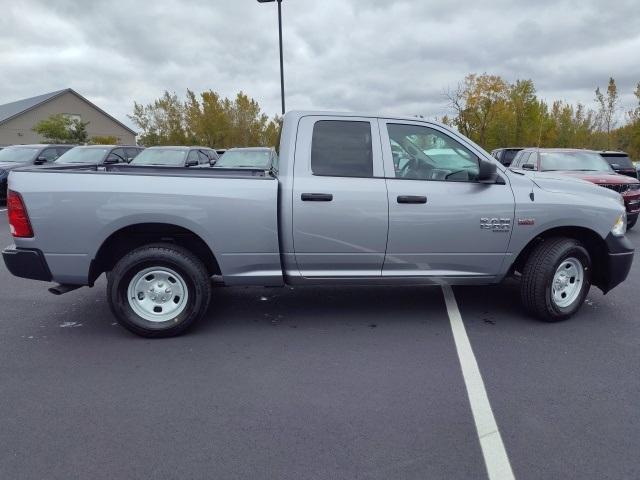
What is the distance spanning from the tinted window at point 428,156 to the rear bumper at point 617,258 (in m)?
1.57

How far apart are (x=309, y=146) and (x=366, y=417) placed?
238 centimetres

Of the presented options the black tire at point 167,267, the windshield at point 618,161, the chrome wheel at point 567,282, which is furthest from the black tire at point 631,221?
the black tire at point 167,267

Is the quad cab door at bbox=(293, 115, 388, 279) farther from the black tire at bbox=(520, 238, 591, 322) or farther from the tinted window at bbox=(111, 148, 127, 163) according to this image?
the tinted window at bbox=(111, 148, 127, 163)

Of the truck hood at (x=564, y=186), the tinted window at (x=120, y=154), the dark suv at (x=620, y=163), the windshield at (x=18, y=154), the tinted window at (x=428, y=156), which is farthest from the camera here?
the tinted window at (x=120, y=154)

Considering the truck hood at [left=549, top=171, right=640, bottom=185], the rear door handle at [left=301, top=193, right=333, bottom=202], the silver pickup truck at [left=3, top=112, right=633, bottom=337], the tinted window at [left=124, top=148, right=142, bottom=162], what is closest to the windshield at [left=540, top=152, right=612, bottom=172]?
the truck hood at [left=549, top=171, right=640, bottom=185]

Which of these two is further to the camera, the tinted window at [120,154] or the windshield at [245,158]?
the tinted window at [120,154]

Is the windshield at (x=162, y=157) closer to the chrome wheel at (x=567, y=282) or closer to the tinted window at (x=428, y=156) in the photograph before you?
the tinted window at (x=428, y=156)

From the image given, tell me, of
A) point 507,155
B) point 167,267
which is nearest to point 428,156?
point 167,267

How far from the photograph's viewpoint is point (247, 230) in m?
4.09

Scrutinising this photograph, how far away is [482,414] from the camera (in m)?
3.02

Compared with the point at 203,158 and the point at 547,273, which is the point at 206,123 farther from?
the point at 547,273

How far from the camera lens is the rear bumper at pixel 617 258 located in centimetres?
457

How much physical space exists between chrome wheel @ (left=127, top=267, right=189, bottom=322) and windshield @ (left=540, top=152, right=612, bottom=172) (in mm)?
8671

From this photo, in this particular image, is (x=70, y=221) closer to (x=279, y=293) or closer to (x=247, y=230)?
(x=247, y=230)
